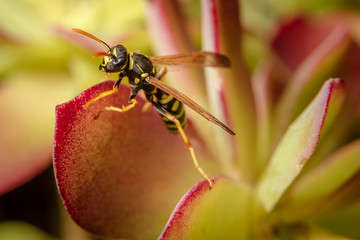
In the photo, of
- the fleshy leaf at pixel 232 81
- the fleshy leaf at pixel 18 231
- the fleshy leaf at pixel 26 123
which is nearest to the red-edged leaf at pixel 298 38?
the fleshy leaf at pixel 232 81

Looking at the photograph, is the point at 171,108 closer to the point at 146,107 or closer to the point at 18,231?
the point at 146,107

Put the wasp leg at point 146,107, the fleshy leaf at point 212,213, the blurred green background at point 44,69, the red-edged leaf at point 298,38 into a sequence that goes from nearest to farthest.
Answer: the fleshy leaf at point 212,213, the wasp leg at point 146,107, the blurred green background at point 44,69, the red-edged leaf at point 298,38

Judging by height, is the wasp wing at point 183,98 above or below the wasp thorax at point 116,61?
below

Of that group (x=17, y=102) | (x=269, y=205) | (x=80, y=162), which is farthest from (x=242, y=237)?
(x=17, y=102)

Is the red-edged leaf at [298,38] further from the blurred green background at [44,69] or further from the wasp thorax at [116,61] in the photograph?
the wasp thorax at [116,61]

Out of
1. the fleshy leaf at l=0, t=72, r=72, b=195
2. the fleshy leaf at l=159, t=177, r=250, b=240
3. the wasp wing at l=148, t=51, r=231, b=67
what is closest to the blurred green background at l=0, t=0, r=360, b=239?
the fleshy leaf at l=0, t=72, r=72, b=195

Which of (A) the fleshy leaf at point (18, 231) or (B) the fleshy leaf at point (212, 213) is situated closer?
(B) the fleshy leaf at point (212, 213)

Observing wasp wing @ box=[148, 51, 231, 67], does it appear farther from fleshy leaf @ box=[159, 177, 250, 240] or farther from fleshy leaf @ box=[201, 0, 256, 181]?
fleshy leaf @ box=[159, 177, 250, 240]
